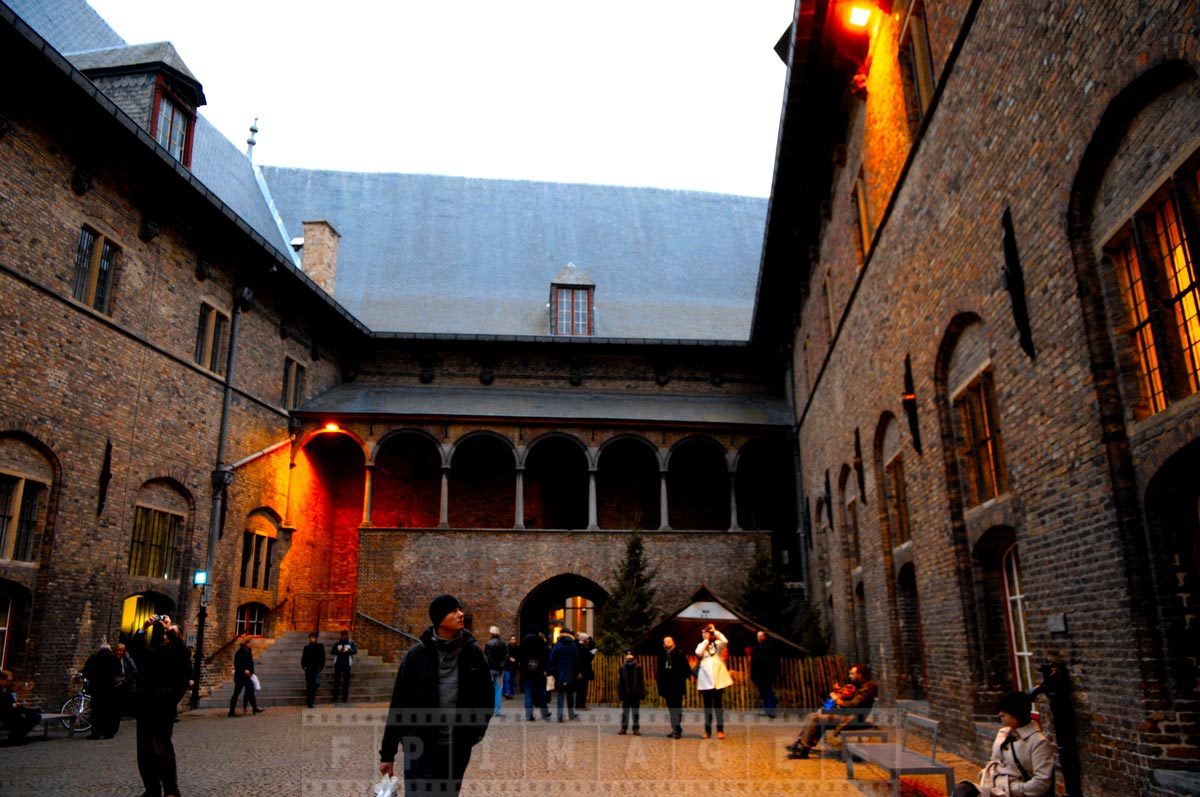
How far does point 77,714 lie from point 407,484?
14326 mm

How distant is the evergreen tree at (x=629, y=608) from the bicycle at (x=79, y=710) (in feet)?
36.0

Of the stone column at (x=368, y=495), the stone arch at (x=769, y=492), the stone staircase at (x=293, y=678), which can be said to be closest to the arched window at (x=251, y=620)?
the stone staircase at (x=293, y=678)

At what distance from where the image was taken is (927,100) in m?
11.1

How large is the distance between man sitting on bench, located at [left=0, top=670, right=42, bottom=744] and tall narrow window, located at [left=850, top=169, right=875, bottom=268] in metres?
13.7

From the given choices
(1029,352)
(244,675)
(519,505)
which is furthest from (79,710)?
(1029,352)

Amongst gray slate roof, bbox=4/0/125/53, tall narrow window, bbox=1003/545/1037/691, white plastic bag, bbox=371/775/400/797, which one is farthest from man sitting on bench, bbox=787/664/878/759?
gray slate roof, bbox=4/0/125/53

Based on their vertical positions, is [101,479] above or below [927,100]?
below

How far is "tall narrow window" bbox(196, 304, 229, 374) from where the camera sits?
20.2 meters

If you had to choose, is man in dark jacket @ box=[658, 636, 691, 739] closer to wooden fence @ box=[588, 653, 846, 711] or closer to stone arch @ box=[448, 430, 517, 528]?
wooden fence @ box=[588, 653, 846, 711]

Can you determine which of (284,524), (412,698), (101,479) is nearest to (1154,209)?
(412,698)

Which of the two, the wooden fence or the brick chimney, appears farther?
the brick chimney

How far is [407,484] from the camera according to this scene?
27859 millimetres

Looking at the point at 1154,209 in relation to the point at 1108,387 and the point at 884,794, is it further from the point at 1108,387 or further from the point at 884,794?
the point at 884,794

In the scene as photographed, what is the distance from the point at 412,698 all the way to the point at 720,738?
29.2ft
